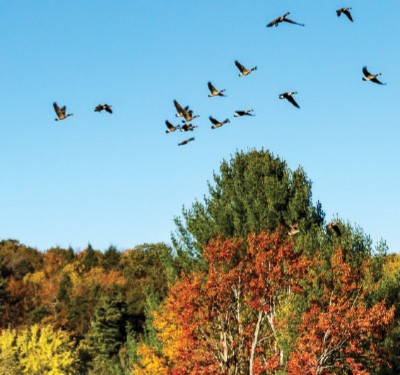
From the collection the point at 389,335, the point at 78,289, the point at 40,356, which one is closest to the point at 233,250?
the point at 389,335

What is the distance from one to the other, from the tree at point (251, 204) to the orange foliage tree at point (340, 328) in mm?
6686

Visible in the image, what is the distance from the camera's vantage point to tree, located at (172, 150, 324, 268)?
39.3 meters

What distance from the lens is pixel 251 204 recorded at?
40094 mm

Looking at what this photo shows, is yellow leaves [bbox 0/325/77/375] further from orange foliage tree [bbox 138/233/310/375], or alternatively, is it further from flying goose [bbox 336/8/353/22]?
flying goose [bbox 336/8/353/22]

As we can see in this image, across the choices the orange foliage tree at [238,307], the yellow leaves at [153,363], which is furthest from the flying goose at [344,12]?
the yellow leaves at [153,363]

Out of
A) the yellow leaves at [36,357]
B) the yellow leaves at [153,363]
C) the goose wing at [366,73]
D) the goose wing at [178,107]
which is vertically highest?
the goose wing at [178,107]

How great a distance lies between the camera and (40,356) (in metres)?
49.7

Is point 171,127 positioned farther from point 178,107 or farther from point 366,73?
point 366,73

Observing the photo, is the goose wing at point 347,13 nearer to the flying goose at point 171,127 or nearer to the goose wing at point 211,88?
the goose wing at point 211,88

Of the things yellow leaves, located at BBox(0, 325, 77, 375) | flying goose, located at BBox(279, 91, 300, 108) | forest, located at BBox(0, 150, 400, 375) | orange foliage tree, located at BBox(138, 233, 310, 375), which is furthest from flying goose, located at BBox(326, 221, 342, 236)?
yellow leaves, located at BBox(0, 325, 77, 375)

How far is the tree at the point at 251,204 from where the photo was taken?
1549 inches

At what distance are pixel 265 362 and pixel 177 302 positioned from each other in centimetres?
563

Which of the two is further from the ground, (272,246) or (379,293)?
(272,246)

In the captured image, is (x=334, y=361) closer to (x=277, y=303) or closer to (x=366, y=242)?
(x=277, y=303)
